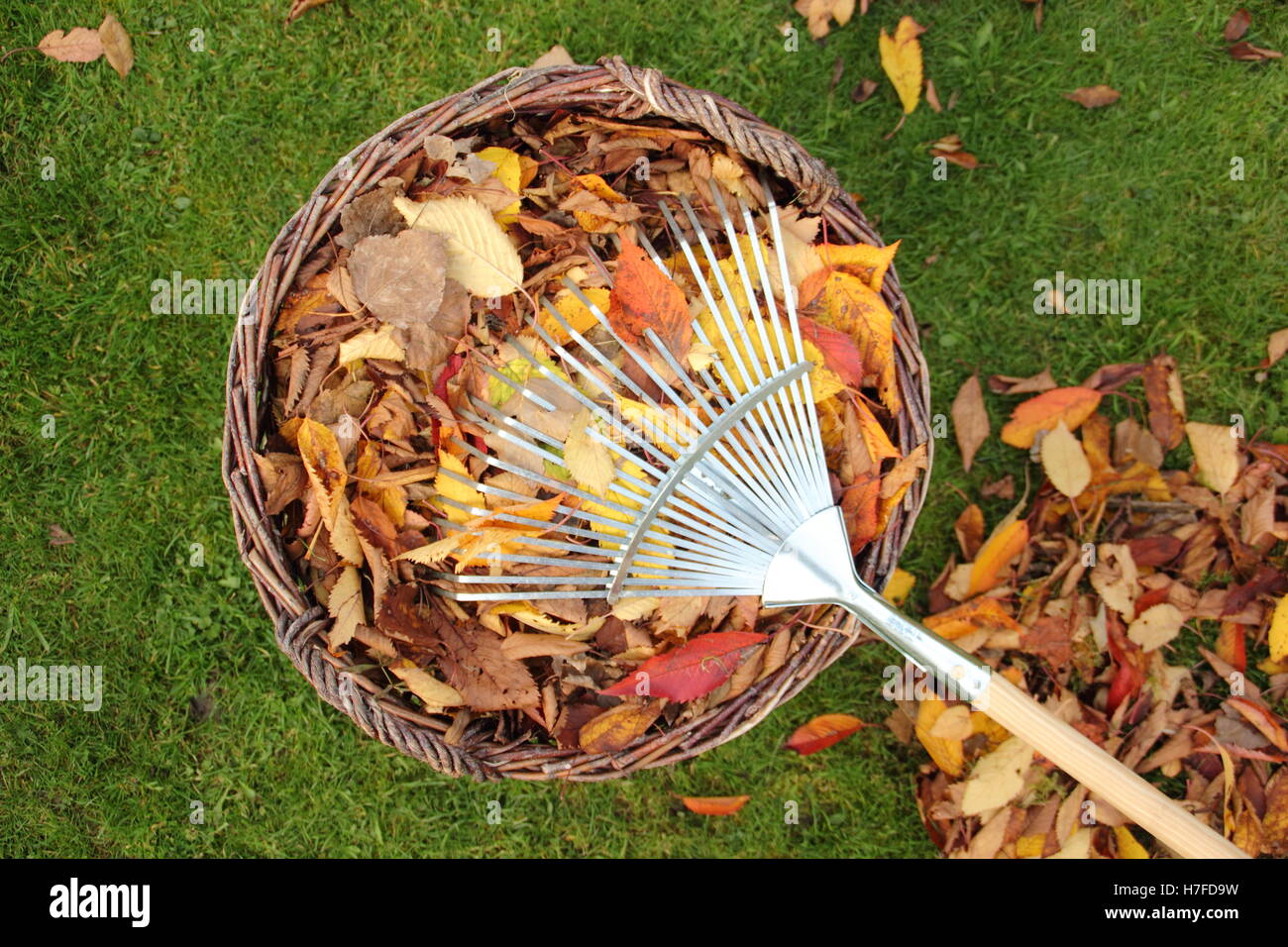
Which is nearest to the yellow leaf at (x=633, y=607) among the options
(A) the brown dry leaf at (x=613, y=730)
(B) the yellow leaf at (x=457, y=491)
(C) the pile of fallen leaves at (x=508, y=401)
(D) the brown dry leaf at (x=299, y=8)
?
(C) the pile of fallen leaves at (x=508, y=401)

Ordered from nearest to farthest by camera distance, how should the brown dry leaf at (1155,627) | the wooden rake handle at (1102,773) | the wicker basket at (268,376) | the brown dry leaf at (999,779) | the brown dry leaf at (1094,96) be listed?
the wooden rake handle at (1102,773) → the wicker basket at (268,376) → the brown dry leaf at (999,779) → the brown dry leaf at (1155,627) → the brown dry leaf at (1094,96)

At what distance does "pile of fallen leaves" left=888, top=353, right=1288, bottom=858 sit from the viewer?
1.93 meters

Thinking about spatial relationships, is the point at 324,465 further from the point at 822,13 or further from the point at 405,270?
the point at 822,13

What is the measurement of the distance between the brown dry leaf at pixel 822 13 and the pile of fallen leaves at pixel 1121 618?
32.7 inches

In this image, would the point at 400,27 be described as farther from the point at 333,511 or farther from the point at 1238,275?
the point at 1238,275

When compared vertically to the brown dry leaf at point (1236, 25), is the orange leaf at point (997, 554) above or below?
below

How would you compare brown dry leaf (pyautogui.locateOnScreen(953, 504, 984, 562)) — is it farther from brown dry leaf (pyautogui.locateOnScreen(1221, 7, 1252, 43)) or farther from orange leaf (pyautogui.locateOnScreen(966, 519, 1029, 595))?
brown dry leaf (pyautogui.locateOnScreen(1221, 7, 1252, 43))

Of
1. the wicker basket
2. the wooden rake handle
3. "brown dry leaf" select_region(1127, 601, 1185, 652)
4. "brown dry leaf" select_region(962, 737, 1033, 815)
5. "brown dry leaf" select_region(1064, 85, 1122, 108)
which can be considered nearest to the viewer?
the wooden rake handle

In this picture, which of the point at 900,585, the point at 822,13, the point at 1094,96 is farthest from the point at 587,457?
the point at 1094,96

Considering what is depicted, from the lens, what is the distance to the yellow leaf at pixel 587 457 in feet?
5.05

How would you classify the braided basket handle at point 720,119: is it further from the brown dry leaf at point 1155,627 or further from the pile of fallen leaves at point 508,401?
the brown dry leaf at point 1155,627

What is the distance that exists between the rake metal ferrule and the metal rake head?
0.03 meters

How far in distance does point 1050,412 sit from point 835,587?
2.60 ft

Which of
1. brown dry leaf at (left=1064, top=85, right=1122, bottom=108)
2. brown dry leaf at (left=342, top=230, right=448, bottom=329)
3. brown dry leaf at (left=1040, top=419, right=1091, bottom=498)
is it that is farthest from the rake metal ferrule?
brown dry leaf at (left=1064, top=85, right=1122, bottom=108)
